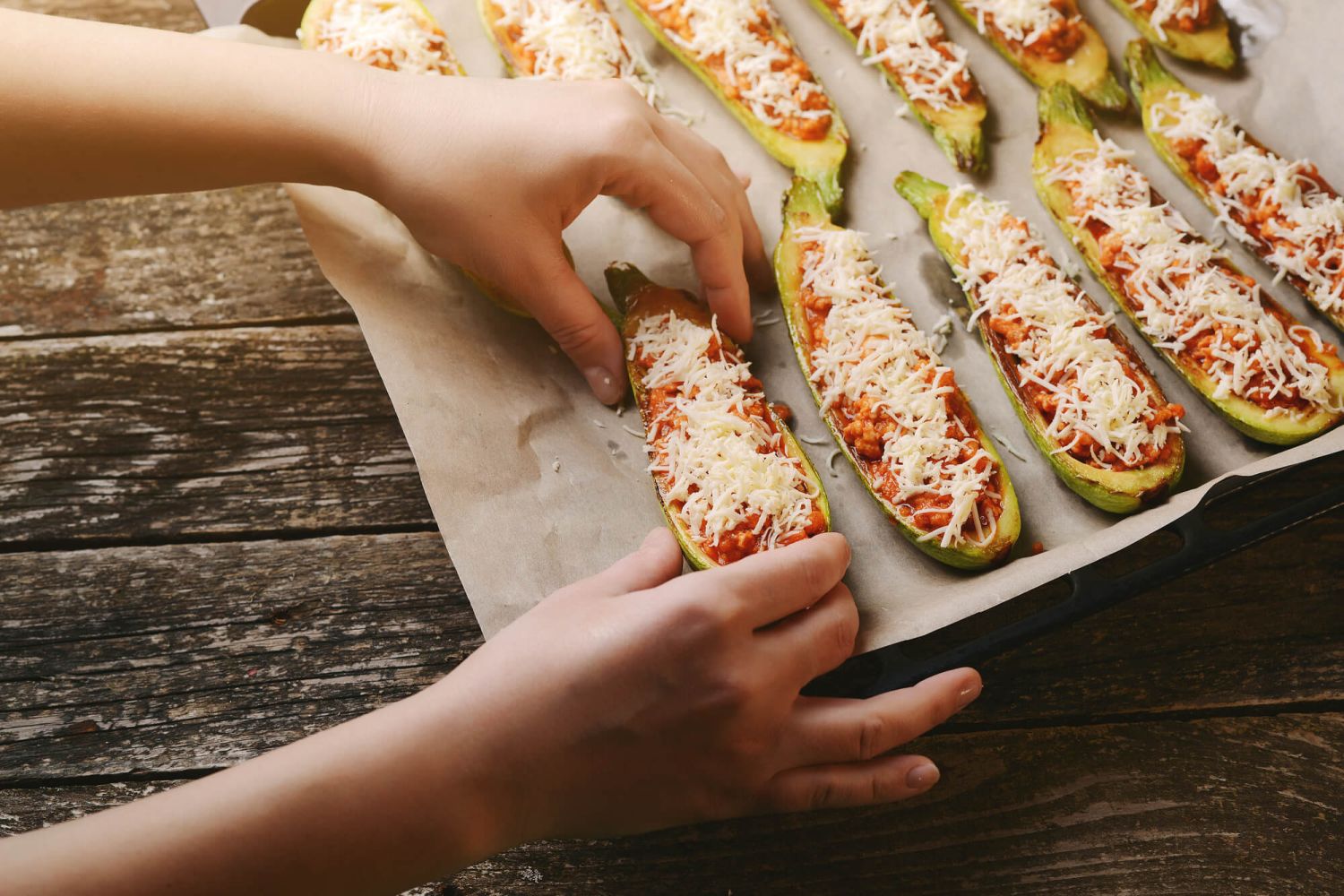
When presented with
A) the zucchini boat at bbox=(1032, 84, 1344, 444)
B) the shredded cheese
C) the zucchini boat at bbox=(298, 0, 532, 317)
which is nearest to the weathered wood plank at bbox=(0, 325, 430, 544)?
the zucchini boat at bbox=(298, 0, 532, 317)

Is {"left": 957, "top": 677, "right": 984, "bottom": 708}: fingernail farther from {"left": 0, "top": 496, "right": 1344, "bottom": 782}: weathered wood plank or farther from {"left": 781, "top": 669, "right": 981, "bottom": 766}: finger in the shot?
{"left": 0, "top": 496, "right": 1344, "bottom": 782}: weathered wood plank

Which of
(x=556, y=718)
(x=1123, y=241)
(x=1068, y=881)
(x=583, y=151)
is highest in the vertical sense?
(x=1123, y=241)

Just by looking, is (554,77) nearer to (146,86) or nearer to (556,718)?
(146,86)

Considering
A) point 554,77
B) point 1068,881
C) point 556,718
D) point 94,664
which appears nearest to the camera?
point 556,718

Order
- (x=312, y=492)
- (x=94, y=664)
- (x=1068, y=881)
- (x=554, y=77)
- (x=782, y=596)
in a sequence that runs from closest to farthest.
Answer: (x=782, y=596)
(x=1068, y=881)
(x=94, y=664)
(x=312, y=492)
(x=554, y=77)

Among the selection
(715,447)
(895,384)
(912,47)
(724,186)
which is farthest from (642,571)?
(912,47)

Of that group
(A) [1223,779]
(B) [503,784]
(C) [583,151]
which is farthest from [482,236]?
(A) [1223,779]
